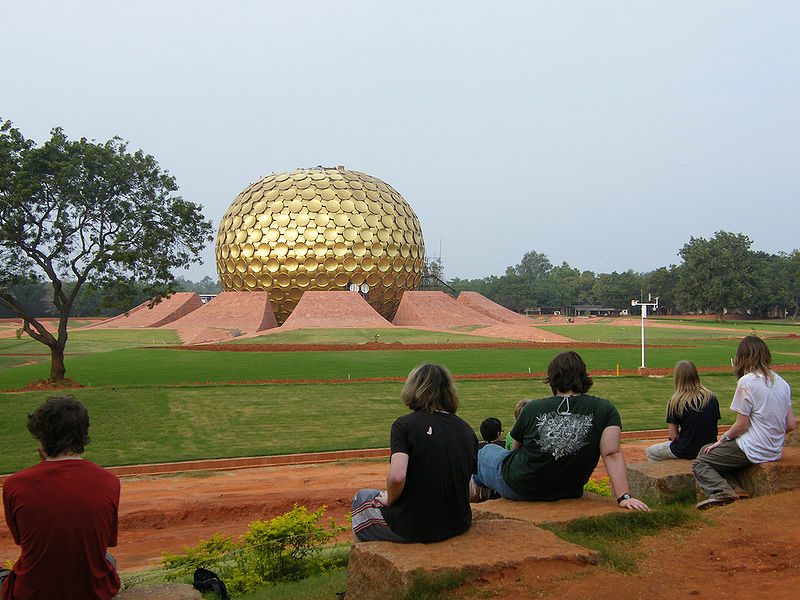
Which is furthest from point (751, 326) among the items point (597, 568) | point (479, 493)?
point (597, 568)

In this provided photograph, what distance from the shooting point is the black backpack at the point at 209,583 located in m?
4.45

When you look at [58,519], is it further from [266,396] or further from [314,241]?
[314,241]

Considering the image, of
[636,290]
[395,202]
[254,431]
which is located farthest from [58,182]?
[636,290]

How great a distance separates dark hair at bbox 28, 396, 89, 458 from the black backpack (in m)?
1.65

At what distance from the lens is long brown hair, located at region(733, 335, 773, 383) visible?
5121 mm

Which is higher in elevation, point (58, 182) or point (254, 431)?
point (58, 182)

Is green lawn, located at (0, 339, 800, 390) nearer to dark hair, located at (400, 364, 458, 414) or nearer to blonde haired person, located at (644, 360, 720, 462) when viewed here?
blonde haired person, located at (644, 360, 720, 462)

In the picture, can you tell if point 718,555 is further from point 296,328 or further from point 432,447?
point 296,328

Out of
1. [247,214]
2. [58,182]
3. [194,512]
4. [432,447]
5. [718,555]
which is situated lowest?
[194,512]

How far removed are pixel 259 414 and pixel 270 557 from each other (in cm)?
754

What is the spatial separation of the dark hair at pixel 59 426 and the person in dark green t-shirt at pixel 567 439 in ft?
8.67

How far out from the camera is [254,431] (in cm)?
1134

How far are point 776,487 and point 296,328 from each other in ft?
92.5

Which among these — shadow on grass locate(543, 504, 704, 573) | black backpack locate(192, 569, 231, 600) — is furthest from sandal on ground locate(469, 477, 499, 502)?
black backpack locate(192, 569, 231, 600)
